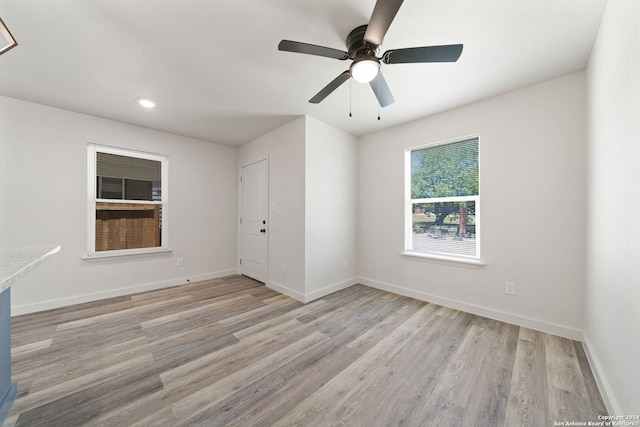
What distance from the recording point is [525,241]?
2.43 metres

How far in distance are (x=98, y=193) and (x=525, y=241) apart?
539 cm

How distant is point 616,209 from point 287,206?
306 centimetres

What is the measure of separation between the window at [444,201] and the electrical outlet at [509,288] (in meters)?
0.39

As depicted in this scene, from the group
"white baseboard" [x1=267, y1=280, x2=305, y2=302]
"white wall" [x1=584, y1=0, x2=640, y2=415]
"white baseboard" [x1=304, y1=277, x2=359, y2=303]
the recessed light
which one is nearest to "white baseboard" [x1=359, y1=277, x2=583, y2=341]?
"white wall" [x1=584, y1=0, x2=640, y2=415]

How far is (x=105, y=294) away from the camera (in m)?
3.21

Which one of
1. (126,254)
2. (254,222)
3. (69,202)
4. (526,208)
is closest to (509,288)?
(526,208)

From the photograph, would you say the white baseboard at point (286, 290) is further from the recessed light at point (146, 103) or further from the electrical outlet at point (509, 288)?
the recessed light at point (146, 103)

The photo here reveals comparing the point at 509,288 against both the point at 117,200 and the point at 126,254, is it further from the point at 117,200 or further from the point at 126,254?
the point at 117,200

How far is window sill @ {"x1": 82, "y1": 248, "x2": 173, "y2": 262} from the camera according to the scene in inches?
124

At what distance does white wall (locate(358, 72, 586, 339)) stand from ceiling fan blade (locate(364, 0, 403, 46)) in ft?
6.51

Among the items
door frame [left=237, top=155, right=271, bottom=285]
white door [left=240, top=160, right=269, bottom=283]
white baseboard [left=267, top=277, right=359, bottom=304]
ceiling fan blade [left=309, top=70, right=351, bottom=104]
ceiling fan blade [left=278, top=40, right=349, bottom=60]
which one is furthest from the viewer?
white door [left=240, top=160, right=269, bottom=283]

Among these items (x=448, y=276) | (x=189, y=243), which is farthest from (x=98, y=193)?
(x=448, y=276)

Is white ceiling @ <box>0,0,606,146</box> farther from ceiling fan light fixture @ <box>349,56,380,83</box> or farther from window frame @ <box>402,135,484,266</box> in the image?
window frame @ <box>402,135,484,266</box>

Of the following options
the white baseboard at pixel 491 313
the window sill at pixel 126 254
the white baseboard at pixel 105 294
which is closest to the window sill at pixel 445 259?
the white baseboard at pixel 491 313
